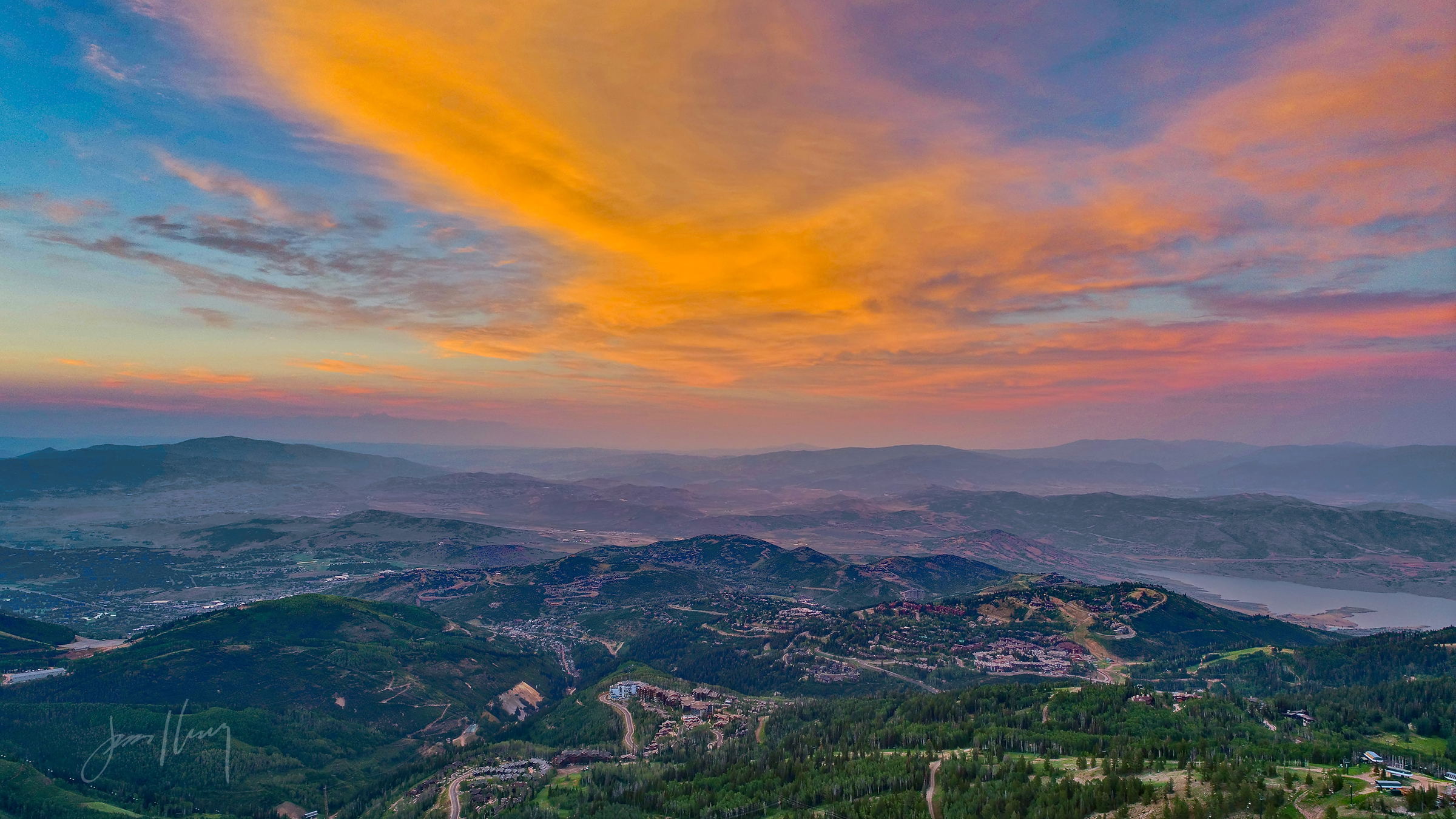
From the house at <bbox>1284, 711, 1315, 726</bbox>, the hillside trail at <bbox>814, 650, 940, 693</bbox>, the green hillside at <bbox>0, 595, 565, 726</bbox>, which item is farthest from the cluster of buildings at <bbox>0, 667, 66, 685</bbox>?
the house at <bbox>1284, 711, 1315, 726</bbox>

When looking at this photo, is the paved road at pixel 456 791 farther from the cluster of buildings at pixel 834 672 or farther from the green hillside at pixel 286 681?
the cluster of buildings at pixel 834 672

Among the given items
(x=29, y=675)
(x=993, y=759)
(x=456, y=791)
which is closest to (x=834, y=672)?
(x=993, y=759)

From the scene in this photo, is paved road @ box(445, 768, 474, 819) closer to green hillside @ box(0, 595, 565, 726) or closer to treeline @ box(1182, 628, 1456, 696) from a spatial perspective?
green hillside @ box(0, 595, 565, 726)

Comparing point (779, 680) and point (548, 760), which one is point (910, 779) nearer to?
point (548, 760)

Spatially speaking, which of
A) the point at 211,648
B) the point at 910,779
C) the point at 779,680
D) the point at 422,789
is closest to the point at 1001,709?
the point at 910,779

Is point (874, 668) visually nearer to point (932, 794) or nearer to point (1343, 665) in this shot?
point (932, 794)
